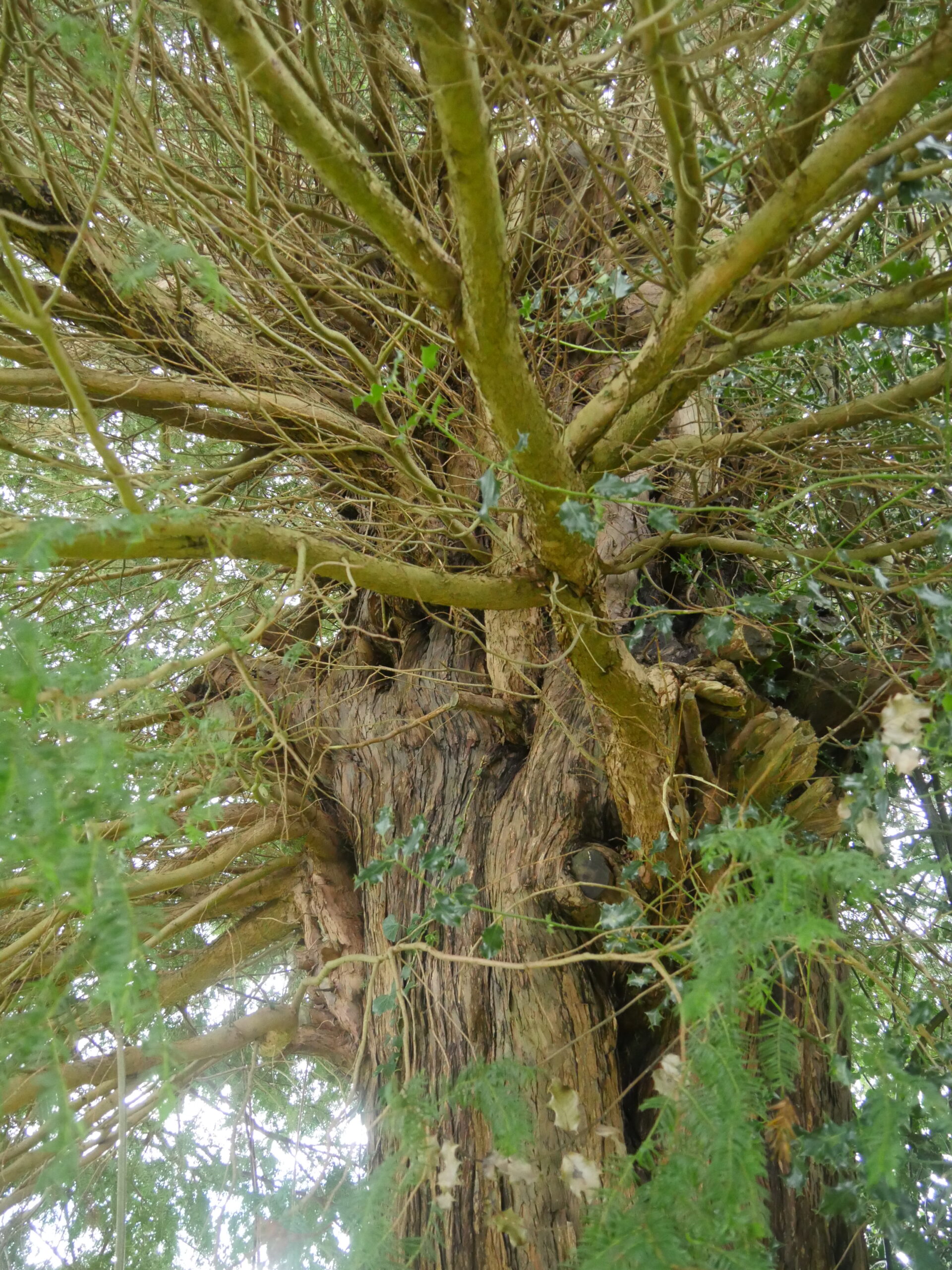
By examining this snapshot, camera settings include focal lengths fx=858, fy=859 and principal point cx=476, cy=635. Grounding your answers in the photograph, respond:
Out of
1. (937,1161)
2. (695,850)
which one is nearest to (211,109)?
(695,850)

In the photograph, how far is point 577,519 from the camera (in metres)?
1.63

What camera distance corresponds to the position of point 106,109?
1.93 m

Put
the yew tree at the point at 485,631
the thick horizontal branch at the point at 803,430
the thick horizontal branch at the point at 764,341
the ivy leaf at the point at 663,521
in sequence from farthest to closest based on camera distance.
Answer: the thick horizontal branch at the point at 803,430 → the ivy leaf at the point at 663,521 → the thick horizontal branch at the point at 764,341 → the yew tree at the point at 485,631

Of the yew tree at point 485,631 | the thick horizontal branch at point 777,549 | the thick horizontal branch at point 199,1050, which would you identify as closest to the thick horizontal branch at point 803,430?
the yew tree at point 485,631

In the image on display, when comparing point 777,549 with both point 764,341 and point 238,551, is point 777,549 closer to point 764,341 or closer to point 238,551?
point 764,341

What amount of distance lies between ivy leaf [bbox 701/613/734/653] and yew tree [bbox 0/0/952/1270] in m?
0.14

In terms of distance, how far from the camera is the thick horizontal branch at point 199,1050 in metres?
2.53

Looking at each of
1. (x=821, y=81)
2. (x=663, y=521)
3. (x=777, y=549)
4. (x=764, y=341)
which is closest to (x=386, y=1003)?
(x=663, y=521)

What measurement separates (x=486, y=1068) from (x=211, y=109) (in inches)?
87.9

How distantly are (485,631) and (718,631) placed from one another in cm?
88

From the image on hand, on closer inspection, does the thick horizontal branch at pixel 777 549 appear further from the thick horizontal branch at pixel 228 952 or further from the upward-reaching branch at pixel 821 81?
the thick horizontal branch at pixel 228 952

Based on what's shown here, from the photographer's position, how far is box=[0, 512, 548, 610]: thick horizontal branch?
3.54 feet

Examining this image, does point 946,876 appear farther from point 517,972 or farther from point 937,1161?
point 517,972

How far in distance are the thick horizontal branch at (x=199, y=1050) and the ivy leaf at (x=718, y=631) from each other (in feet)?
5.70
